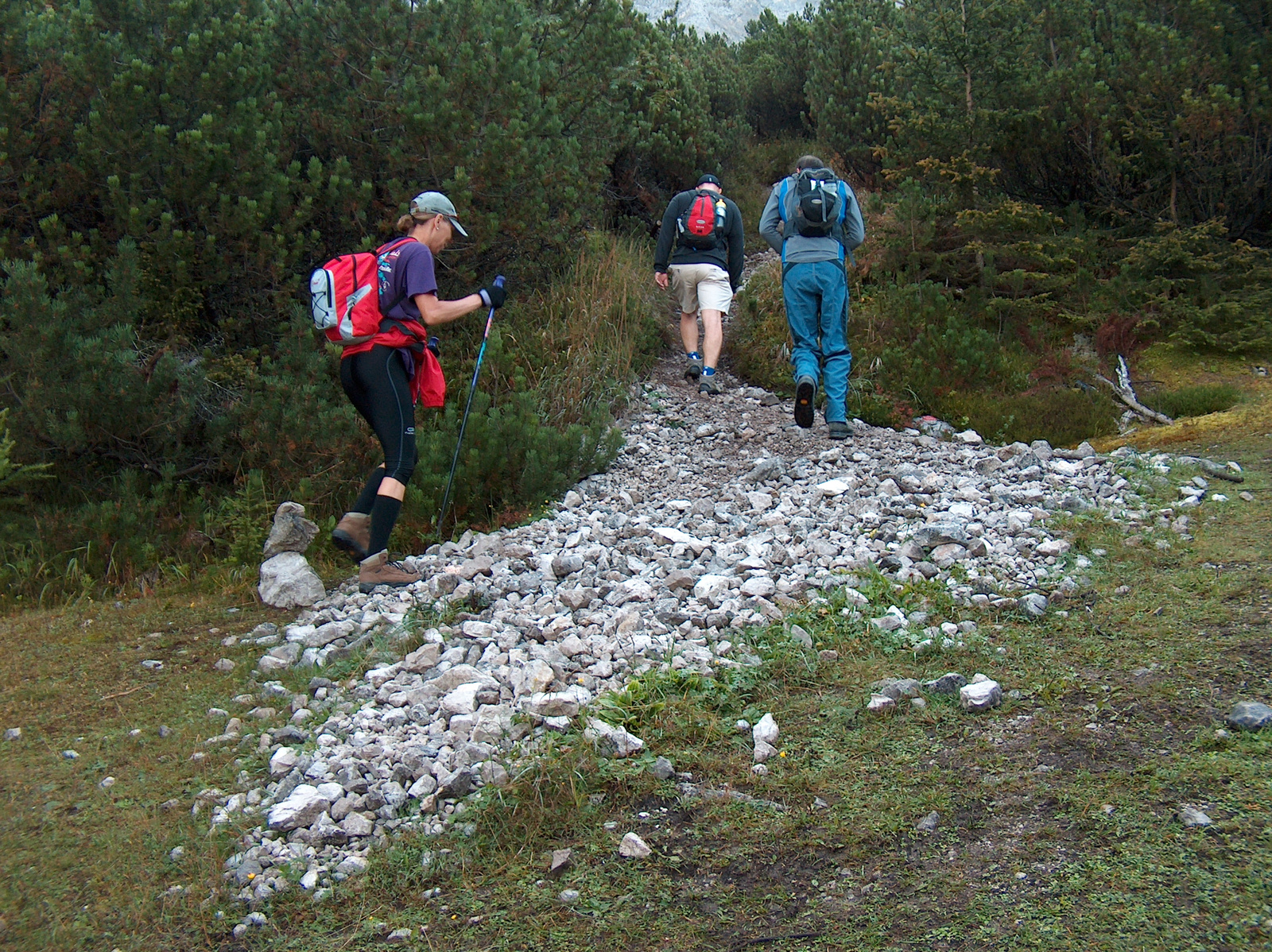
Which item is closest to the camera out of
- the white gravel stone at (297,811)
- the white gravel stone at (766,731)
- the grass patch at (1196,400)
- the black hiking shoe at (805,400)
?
the white gravel stone at (297,811)

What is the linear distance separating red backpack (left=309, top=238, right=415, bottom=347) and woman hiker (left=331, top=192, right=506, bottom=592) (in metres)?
0.04

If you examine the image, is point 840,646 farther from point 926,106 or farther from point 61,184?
point 926,106

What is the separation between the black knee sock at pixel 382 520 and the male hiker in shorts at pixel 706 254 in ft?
14.2

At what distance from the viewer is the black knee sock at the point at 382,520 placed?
5.32m

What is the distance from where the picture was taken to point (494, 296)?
5609mm

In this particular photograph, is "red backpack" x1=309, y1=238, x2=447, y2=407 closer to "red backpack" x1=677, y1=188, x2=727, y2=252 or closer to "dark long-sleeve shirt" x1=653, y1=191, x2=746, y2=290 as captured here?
"dark long-sleeve shirt" x1=653, y1=191, x2=746, y2=290

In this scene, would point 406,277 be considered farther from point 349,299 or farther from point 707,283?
point 707,283

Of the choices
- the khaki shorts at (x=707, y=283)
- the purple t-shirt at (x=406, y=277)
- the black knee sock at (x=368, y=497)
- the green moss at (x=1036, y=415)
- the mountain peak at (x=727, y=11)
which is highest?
the mountain peak at (x=727, y=11)

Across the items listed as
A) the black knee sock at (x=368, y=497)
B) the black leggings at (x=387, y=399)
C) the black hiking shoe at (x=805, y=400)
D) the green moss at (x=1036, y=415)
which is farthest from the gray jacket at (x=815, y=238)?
the black knee sock at (x=368, y=497)

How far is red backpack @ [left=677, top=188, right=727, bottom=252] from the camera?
29.4ft

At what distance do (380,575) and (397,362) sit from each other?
3.81 ft

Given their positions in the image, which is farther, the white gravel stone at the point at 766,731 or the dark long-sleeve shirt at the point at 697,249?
the dark long-sleeve shirt at the point at 697,249

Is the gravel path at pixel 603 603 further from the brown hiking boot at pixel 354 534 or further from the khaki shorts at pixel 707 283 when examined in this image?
the khaki shorts at pixel 707 283

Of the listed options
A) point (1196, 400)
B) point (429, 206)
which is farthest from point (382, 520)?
point (1196, 400)
